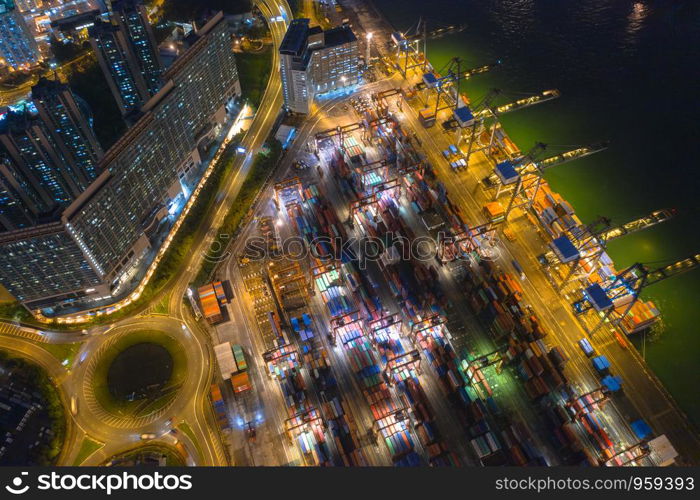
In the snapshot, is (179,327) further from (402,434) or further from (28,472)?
(402,434)

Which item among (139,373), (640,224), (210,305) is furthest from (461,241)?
(139,373)

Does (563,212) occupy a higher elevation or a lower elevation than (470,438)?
higher

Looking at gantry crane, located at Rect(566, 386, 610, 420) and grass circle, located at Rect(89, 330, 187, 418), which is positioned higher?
grass circle, located at Rect(89, 330, 187, 418)

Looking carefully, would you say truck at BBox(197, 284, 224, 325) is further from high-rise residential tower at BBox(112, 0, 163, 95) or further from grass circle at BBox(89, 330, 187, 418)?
high-rise residential tower at BBox(112, 0, 163, 95)

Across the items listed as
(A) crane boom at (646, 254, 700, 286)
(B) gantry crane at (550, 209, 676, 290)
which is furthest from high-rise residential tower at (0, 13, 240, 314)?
(A) crane boom at (646, 254, 700, 286)

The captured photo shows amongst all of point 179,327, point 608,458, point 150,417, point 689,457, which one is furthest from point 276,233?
point 689,457

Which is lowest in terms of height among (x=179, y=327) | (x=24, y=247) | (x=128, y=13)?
(x=179, y=327)

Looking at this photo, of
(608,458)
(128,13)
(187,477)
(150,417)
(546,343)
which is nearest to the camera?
(187,477)
